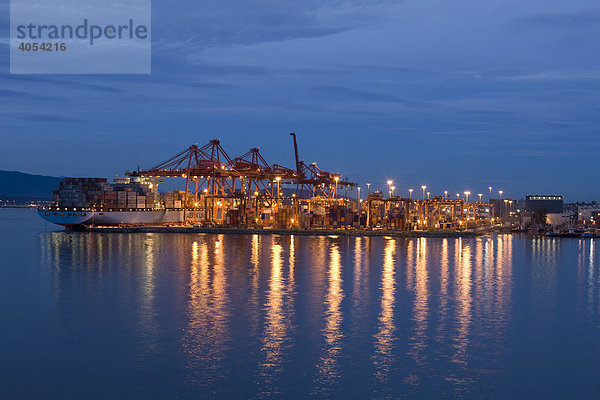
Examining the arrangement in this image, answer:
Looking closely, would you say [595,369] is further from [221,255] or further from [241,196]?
[241,196]

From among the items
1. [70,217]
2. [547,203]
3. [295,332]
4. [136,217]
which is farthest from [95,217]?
[547,203]

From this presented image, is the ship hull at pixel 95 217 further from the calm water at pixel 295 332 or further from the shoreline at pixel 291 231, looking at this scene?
the calm water at pixel 295 332

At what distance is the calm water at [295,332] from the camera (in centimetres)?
1184

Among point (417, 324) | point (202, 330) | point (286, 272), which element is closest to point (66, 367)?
point (202, 330)

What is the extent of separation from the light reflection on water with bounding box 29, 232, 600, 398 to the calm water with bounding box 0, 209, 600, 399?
0.06 metres

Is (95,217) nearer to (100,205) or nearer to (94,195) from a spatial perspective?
(100,205)

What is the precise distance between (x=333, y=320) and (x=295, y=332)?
192 centimetres

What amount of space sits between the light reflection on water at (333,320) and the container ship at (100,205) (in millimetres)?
35327

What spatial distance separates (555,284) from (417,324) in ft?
41.9

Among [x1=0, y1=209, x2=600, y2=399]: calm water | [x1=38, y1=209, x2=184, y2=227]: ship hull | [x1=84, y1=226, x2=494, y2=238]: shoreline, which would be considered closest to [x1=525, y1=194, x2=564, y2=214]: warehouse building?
[x1=84, y1=226, x2=494, y2=238]: shoreline

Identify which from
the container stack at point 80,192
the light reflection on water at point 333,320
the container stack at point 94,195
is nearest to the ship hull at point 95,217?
the container stack at point 94,195

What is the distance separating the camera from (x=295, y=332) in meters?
15.9

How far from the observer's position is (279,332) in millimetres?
15867

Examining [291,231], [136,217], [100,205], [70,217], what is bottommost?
[291,231]
